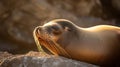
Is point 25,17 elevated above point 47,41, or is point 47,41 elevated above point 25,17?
point 25,17

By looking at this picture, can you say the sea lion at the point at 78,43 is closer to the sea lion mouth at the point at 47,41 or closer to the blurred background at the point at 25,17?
the sea lion mouth at the point at 47,41

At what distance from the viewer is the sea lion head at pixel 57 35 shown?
448 centimetres

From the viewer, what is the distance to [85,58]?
4.61 meters

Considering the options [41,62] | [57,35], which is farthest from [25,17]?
[41,62]

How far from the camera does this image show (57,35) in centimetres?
461

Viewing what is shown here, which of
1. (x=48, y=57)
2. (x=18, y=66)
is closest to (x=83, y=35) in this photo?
(x=48, y=57)

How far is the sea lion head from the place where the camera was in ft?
14.7

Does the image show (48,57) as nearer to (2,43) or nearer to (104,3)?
(2,43)

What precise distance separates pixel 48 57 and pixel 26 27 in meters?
3.87

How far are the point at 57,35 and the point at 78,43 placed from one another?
0.26m

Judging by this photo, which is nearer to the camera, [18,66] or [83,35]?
[18,66]

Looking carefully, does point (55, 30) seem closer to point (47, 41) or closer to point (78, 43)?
point (47, 41)

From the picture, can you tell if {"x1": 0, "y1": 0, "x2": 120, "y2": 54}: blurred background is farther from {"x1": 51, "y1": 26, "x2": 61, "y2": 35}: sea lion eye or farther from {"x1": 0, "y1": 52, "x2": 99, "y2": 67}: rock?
{"x1": 0, "y1": 52, "x2": 99, "y2": 67}: rock

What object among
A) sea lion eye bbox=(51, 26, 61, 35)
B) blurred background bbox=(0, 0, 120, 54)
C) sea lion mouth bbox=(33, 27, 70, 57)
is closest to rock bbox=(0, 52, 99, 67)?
sea lion mouth bbox=(33, 27, 70, 57)
